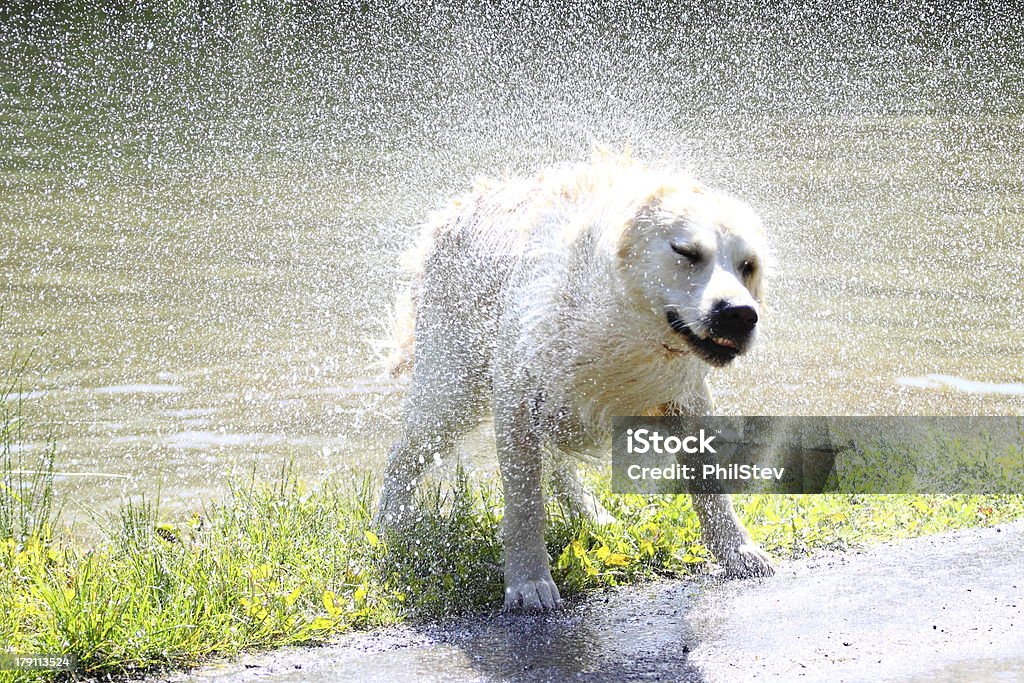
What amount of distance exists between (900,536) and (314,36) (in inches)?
702

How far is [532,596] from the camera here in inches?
177

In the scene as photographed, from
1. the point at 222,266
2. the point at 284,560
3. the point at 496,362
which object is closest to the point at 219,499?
the point at 284,560

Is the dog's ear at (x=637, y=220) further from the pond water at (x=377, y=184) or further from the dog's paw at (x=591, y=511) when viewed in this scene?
the pond water at (x=377, y=184)

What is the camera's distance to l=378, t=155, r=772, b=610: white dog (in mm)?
4152

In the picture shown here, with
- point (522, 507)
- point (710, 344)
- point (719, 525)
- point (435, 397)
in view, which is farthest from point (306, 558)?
point (710, 344)

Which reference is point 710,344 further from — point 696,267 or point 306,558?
point 306,558

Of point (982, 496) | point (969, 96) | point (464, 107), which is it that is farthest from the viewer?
point (969, 96)

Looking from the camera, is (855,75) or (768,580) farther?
(855,75)

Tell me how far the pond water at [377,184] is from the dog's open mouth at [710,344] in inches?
112

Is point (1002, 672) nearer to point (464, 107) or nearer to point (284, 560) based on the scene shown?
point (284, 560)

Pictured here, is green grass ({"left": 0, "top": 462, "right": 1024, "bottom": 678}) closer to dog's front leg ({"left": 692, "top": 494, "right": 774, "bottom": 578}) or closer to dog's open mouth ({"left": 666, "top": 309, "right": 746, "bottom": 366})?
dog's front leg ({"left": 692, "top": 494, "right": 774, "bottom": 578})

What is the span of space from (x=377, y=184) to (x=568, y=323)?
822 cm

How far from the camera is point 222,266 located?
10.1 m

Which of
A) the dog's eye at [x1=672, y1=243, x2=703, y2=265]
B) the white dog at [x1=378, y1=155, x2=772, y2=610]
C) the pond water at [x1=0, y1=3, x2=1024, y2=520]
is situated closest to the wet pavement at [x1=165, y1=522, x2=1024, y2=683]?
the white dog at [x1=378, y1=155, x2=772, y2=610]
